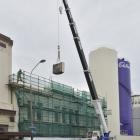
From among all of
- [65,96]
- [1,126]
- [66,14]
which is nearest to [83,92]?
[65,96]

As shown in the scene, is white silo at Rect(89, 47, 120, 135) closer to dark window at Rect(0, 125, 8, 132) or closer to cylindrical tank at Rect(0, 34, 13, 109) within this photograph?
cylindrical tank at Rect(0, 34, 13, 109)

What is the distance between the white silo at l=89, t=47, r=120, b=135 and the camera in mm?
75312

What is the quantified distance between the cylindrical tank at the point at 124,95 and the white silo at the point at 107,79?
191 inches

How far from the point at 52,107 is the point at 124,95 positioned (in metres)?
30.6

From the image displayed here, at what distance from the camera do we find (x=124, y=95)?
81.6 meters

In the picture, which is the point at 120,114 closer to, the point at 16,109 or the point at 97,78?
the point at 97,78

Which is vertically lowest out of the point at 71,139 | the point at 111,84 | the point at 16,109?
the point at 71,139

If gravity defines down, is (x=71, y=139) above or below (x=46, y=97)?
below

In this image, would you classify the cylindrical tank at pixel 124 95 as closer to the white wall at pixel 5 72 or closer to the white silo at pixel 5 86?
the white wall at pixel 5 72

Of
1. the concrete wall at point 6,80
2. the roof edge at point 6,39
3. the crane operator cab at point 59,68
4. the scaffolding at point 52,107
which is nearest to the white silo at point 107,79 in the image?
the scaffolding at point 52,107

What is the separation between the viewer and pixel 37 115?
165 feet

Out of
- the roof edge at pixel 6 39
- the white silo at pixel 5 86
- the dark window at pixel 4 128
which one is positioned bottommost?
the dark window at pixel 4 128

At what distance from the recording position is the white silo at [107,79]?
75312mm

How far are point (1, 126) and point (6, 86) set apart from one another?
4.59m
